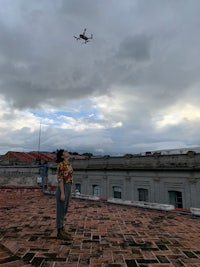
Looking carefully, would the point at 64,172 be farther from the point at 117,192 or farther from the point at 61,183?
the point at 117,192

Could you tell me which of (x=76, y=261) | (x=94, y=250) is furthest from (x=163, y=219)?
(x=76, y=261)

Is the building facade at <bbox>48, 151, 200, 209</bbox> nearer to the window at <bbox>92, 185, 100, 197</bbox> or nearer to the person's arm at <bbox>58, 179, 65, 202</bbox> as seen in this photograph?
the window at <bbox>92, 185, 100, 197</bbox>

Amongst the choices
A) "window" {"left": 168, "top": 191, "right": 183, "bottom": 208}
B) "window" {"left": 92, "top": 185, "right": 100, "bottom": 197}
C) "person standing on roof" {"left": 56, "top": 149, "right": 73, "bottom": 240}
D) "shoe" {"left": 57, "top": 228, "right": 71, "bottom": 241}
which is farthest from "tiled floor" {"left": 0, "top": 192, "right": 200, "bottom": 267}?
"window" {"left": 92, "top": 185, "right": 100, "bottom": 197}

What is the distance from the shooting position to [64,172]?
397 centimetres

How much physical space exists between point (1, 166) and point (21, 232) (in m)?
21.9

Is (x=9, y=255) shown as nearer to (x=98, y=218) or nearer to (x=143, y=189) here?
(x=98, y=218)

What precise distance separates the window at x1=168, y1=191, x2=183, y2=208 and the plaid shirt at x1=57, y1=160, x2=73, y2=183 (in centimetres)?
1492

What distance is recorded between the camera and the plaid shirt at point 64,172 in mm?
3938

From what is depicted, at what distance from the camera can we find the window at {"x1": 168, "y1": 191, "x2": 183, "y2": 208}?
1650 centimetres

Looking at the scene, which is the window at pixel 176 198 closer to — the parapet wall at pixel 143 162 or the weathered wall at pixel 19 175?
the parapet wall at pixel 143 162

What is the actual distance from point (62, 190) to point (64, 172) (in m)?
0.34

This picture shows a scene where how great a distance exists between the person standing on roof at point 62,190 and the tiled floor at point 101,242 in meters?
0.21

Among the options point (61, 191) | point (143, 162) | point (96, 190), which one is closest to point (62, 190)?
point (61, 191)

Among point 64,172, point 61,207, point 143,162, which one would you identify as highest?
point 143,162
